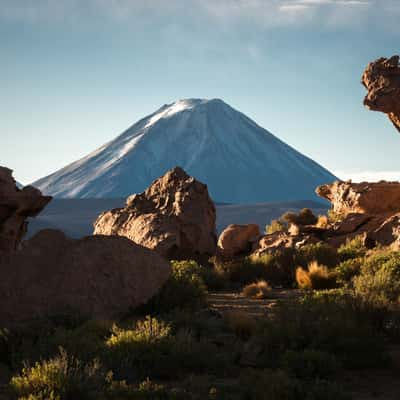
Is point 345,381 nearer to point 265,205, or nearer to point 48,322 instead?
point 48,322

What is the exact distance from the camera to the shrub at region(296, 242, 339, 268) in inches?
664

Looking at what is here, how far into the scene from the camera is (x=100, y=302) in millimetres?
9555

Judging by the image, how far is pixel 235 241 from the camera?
21750mm

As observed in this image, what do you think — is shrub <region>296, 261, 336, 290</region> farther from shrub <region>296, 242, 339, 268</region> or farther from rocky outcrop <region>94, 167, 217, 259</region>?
rocky outcrop <region>94, 167, 217, 259</region>

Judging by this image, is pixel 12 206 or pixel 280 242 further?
pixel 280 242

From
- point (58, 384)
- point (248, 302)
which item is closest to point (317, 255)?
point (248, 302)

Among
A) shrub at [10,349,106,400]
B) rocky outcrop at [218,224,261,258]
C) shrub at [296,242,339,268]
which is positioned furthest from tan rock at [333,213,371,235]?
shrub at [10,349,106,400]

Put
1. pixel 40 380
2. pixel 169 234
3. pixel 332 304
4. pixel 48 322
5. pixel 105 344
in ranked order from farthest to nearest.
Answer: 1. pixel 169 234
2. pixel 332 304
3. pixel 48 322
4. pixel 105 344
5. pixel 40 380

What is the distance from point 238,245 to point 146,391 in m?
15.9

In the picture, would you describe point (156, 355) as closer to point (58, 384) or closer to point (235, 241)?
point (58, 384)

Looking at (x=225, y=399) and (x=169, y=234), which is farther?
(x=169, y=234)

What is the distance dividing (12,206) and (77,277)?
4.73 ft

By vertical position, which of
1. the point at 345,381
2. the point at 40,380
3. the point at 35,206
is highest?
the point at 35,206

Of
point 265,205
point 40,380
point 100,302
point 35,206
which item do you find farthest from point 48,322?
point 265,205
